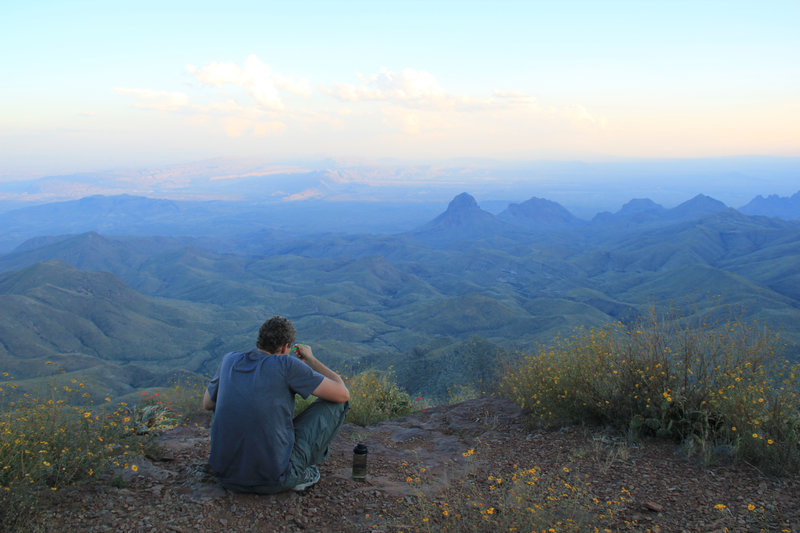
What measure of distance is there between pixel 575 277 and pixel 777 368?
133335 mm

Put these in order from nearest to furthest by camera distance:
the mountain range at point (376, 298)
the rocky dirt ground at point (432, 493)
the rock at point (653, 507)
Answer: the rocky dirt ground at point (432, 493) < the rock at point (653, 507) < the mountain range at point (376, 298)

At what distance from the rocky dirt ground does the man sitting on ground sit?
226 millimetres

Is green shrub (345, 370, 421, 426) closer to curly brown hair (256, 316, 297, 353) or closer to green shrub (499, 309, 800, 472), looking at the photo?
green shrub (499, 309, 800, 472)

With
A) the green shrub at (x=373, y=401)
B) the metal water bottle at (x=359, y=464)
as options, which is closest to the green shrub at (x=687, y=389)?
the green shrub at (x=373, y=401)

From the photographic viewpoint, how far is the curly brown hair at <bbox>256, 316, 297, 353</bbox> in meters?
4.36

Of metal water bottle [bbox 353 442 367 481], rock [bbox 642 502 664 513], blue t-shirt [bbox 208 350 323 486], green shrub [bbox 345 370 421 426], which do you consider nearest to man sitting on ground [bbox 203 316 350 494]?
blue t-shirt [bbox 208 350 323 486]

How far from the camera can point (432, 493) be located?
460 centimetres

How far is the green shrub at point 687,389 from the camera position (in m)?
5.06

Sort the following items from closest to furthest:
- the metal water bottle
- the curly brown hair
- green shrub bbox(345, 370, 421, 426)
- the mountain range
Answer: the curly brown hair, the metal water bottle, green shrub bbox(345, 370, 421, 426), the mountain range

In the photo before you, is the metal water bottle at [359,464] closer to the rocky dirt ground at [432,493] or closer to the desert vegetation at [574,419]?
the rocky dirt ground at [432,493]

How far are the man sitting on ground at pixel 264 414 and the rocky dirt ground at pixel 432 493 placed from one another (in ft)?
0.74

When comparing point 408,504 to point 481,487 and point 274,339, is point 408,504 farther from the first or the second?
point 274,339

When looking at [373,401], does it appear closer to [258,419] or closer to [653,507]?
[258,419]

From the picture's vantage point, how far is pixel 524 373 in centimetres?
813
